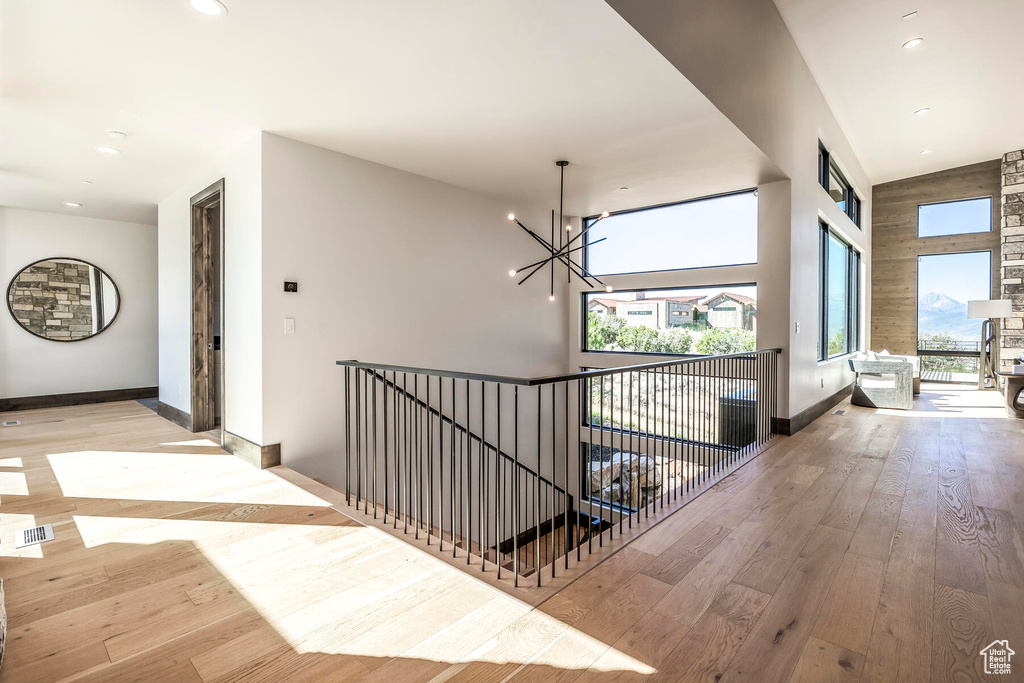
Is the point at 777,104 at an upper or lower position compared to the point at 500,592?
upper

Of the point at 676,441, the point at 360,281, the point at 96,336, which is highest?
the point at 360,281

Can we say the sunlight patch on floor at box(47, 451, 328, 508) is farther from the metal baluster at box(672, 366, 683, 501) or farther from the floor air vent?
the metal baluster at box(672, 366, 683, 501)

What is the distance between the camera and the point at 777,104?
178 inches

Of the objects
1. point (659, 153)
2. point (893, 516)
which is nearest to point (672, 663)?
point (893, 516)

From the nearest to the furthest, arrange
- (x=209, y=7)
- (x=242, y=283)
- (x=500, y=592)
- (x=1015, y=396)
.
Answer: (x=500, y=592)
(x=209, y=7)
(x=242, y=283)
(x=1015, y=396)

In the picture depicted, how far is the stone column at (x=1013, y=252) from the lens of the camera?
25.1 feet

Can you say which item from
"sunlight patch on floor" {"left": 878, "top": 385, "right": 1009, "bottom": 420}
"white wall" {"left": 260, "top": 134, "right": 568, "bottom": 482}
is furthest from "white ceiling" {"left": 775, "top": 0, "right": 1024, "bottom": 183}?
"sunlight patch on floor" {"left": 878, "top": 385, "right": 1009, "bottom": 420}

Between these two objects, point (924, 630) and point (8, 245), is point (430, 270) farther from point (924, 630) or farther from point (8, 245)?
point (8, 245)

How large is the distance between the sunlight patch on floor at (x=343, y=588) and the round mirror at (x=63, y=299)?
5020mm

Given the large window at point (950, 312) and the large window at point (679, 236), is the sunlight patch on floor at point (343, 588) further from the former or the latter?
the large window at point (950, 312)

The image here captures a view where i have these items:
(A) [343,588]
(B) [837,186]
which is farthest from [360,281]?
(B) [837,186]

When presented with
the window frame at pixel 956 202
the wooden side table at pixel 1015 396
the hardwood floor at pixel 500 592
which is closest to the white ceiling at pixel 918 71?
the window frame at pixel 956 202

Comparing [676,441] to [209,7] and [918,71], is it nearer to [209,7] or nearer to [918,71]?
[209,7]

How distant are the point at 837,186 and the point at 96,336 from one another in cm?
1051
